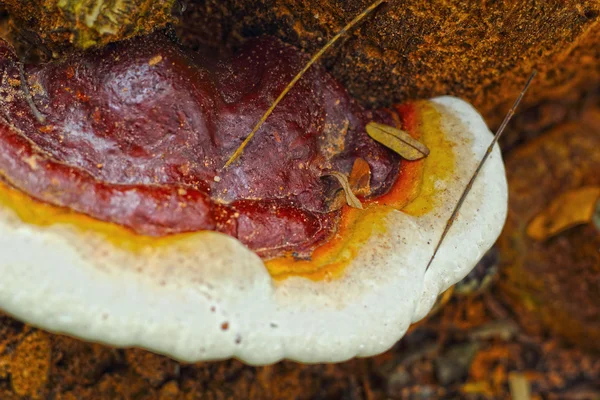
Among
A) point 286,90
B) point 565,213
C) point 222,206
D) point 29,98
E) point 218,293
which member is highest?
point 565,213

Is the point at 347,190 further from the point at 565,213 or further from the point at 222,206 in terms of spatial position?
the point at 565,213

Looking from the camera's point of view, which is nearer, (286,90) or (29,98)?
(29,98)

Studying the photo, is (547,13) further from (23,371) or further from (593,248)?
(23,371)

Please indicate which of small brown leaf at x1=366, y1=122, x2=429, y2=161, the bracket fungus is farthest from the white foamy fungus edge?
small brown leaf at x1=366, y1=122, x2=429, y2=161

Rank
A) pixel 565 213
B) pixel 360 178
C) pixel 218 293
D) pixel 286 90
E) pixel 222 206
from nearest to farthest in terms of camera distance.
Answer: pixel 218 293 < pixel 222 206 < pixel 286 90 < pixel 360 178 < pixel 565 213

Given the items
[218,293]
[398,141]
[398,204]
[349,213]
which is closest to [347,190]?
[349,213]

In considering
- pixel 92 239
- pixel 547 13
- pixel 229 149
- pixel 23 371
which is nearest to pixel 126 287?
pixel 92 239

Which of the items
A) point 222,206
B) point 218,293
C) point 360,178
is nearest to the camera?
point 218,293
